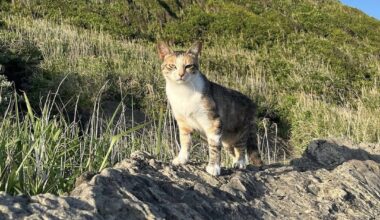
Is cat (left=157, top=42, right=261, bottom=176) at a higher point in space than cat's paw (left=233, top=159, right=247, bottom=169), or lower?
higher

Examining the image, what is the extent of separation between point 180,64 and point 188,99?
0.97 ft

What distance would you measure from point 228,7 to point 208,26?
8.51ft

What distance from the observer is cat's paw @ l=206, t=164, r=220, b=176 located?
412 cm

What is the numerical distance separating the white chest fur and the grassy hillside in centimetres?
20

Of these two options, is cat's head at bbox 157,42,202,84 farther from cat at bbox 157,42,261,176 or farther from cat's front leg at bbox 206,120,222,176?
cat's front leg at bbox 206,120,222,176

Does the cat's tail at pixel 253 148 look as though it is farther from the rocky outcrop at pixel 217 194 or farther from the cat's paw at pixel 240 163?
the rocky outcrop at pixel 217 194

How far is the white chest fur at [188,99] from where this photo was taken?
15.0ft

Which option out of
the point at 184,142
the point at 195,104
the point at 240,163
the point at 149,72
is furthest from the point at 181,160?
the point at 149,72

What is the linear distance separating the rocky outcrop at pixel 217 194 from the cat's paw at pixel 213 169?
45 mm

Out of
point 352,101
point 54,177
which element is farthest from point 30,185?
point 352,101

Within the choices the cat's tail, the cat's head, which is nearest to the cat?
the cat's head

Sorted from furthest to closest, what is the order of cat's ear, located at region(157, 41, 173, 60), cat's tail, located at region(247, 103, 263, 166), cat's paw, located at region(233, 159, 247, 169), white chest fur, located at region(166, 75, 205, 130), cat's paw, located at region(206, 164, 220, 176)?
cat's tail, located at region(247, 103, 263, 166), cat's paw, located at region(233, 159, 247, 169), cat's ear, located at region(157, 41, 173, 60), white chest fur, located at region(166, 75, 205, 130), cat's paw, located at region(206, 164, 220, 176)

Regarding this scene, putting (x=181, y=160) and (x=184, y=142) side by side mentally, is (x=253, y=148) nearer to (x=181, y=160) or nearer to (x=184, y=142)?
(x=184, y=142)

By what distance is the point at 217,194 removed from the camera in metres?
3.62
